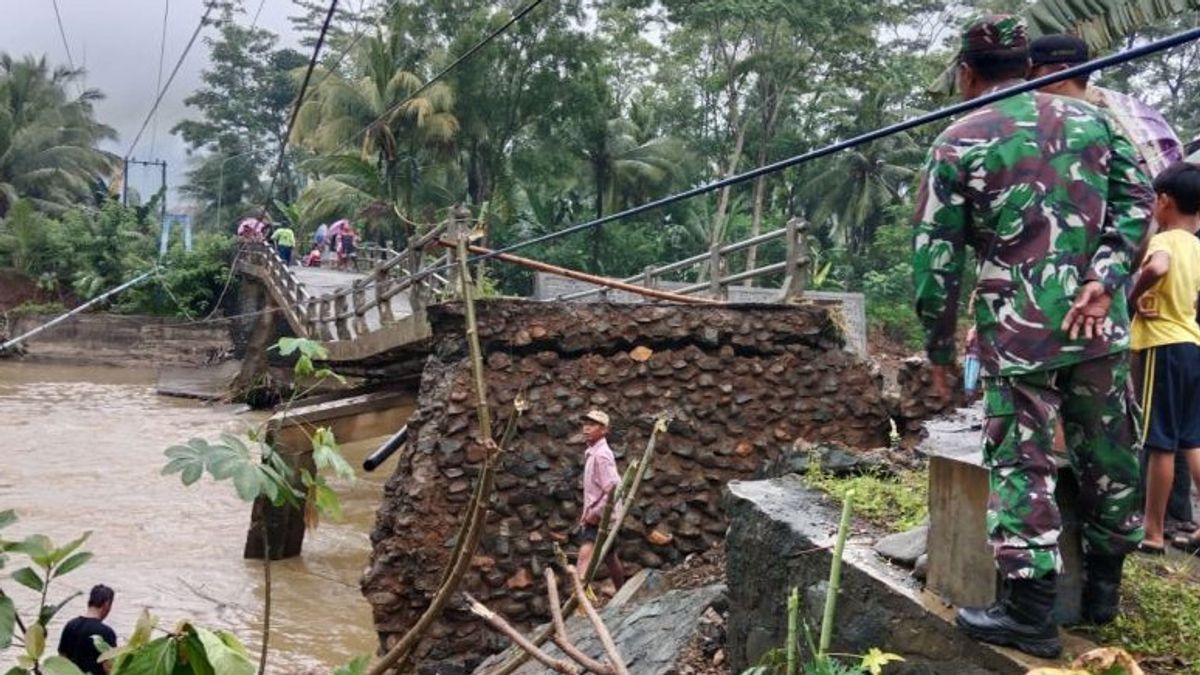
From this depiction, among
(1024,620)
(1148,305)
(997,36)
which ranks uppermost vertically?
(997,36)

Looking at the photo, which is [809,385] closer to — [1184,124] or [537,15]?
[537,15]

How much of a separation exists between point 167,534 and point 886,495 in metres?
10.4

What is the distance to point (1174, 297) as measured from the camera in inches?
138

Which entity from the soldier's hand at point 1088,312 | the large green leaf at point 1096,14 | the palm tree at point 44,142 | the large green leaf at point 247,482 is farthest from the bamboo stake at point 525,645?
the palm tree at point 44,142

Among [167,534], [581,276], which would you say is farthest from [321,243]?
[581,276]

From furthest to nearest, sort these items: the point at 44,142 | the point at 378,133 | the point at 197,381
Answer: the point at 44,142
the point at 378,133
the point at 197,381

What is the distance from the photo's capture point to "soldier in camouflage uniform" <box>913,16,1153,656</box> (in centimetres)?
247

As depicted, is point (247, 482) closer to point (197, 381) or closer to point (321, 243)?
point (197, 381)

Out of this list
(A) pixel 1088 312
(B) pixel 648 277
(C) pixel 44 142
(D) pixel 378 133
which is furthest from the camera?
(C) pixel 44 142

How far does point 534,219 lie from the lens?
30359 mm

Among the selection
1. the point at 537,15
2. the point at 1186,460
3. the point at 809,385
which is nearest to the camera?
the point at 1186,460

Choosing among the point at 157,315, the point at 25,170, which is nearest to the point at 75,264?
the point at 157,315

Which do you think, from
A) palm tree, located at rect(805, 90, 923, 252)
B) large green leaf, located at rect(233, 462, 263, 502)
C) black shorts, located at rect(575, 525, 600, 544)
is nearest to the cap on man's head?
large green leaf, located at rect(233, 462, 263, 502)

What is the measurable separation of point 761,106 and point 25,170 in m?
28.3
